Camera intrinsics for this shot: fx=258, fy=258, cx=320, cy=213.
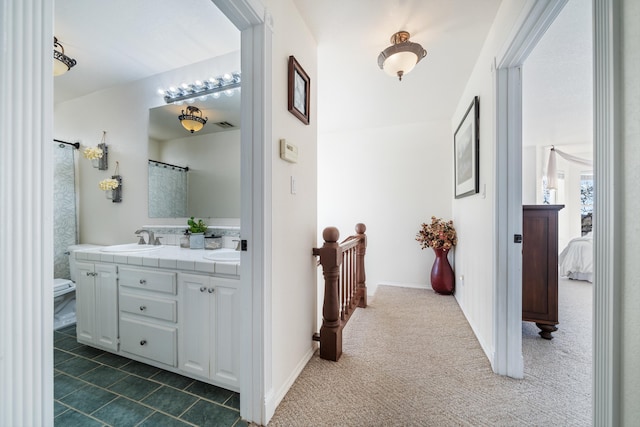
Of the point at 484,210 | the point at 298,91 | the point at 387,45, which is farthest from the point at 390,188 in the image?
the point at 298,91

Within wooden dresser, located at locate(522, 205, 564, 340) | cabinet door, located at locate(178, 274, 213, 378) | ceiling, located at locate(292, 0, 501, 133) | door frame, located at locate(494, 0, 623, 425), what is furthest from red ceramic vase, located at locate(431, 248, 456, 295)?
cabinet door, located at locate(178, 274, 213, 378)

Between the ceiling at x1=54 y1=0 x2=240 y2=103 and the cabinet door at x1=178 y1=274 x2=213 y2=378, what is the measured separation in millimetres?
1745

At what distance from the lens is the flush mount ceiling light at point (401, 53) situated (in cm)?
182

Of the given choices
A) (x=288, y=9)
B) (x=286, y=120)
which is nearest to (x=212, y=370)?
(x=286, y=120)

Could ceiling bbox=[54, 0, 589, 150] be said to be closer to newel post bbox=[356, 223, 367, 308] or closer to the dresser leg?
newel post bbox=[356, 223, 367, 308]

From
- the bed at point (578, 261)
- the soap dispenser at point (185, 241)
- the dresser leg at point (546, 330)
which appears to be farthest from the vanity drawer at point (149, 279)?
the bed at point (578, 261)

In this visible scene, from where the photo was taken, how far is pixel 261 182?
4.25ft

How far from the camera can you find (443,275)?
10.9 ft

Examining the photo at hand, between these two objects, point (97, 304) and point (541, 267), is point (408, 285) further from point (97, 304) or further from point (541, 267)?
point (97, 304)

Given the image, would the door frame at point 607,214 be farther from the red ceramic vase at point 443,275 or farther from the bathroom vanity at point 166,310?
the red ceramic vase at point 443,275

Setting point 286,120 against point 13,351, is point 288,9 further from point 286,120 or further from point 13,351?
point 13,351

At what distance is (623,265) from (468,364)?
58.6 inches

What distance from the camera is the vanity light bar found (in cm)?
222

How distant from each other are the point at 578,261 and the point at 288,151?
5281 millimetres
